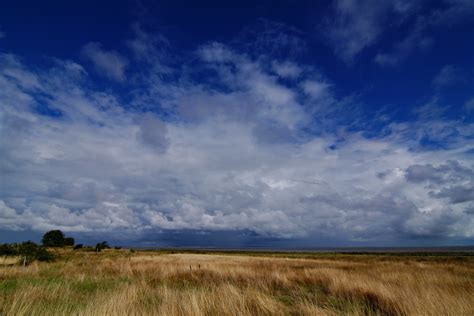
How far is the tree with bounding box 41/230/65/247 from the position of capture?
70.1 meters

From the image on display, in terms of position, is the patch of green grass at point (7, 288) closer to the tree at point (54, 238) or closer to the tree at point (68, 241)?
the tree at point (54, 238)

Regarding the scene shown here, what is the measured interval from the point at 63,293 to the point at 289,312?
6.46 meters

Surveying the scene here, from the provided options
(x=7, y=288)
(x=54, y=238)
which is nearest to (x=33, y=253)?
(x=7, y=288)

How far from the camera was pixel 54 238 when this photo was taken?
72.2m

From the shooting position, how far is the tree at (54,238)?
7006 centimetres

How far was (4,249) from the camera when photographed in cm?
2958

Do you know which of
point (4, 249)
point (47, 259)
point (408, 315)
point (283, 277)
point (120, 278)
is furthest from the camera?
point (4, 249)

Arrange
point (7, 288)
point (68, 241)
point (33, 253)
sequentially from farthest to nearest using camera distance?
point (68, 241) < point (33, 253) < point (7, 288)

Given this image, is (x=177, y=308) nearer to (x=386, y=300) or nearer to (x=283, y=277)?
(x=386, y=300)

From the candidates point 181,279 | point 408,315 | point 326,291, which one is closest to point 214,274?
point 181,279

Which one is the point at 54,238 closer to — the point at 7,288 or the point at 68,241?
the point at 68,241

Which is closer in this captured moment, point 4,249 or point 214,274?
point 214,274

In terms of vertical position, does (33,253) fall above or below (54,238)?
below

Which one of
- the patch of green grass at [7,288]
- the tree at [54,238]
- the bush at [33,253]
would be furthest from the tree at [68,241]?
the patch of green grass at [7,288]
